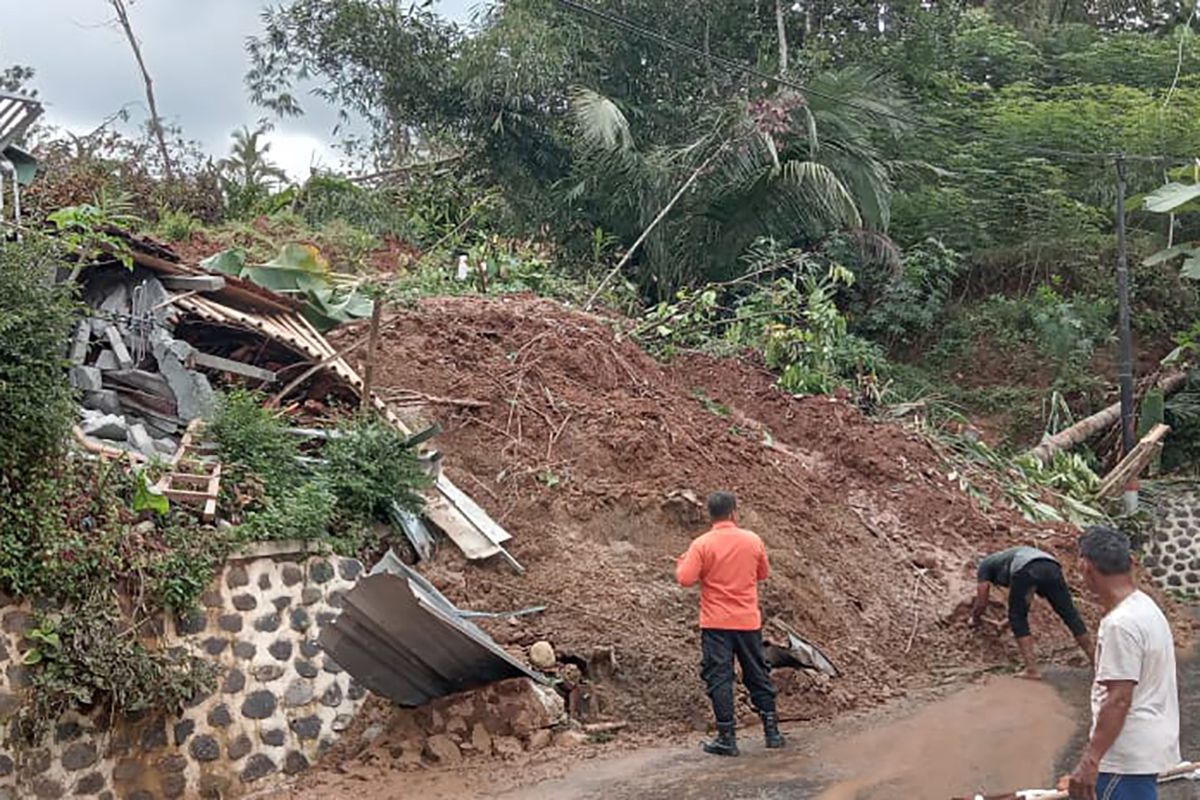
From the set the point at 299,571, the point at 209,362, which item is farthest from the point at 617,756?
the point at 209,362

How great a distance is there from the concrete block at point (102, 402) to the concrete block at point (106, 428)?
0.47 metres

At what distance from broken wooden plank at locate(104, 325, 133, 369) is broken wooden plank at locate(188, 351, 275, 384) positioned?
0.49m

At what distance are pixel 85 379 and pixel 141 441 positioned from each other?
94 centimetres

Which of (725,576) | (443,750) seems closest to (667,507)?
(725,576)

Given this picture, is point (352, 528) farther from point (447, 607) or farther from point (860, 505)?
point (860, 505)

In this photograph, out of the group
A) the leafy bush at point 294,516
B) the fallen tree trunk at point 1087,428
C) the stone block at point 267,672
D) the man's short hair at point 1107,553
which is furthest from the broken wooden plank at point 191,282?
the fallen tree trunk at point 1087,428

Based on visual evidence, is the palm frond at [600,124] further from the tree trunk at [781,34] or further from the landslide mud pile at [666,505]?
the landslide mud pile at [666,505]

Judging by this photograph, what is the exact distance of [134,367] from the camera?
9.02 metres

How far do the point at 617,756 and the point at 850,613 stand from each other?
314 centimetres

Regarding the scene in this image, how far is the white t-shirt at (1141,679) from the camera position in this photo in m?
4.11

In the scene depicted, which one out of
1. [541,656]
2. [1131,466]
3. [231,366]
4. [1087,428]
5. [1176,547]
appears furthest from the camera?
[1087,428]

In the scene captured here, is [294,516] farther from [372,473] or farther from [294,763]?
[294,763]

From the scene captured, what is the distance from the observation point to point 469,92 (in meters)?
18.2

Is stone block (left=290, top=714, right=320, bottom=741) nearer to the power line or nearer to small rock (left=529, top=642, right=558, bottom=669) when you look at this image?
small rock (left=529, top=642, right=558, bottom=669)
